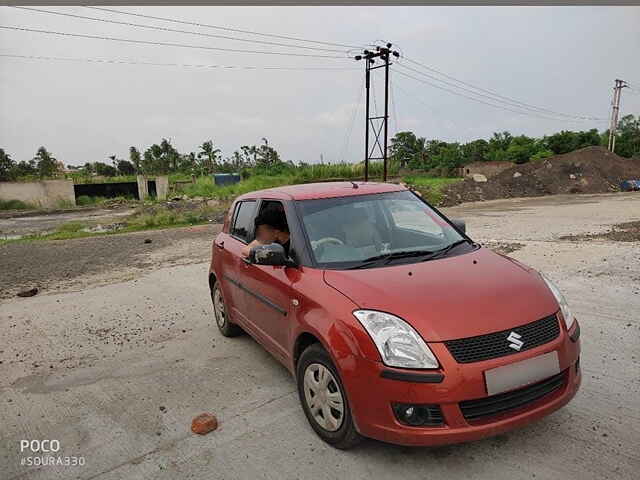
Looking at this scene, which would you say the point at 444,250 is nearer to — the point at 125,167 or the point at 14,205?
the point at 14,205

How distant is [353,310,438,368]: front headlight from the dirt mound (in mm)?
24032

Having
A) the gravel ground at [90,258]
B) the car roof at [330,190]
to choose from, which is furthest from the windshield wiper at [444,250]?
the gravel ground at [90,258]

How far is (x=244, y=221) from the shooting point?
457cm

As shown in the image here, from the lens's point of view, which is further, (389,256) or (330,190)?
(330,190)

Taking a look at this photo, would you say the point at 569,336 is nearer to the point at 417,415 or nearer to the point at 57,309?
the point at 417,415

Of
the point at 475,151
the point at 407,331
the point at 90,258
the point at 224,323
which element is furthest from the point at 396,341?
the point at 475,151

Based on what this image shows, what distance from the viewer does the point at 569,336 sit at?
8.70 feet

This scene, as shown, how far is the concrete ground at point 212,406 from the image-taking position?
2.62 m

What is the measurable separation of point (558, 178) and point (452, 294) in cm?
3270

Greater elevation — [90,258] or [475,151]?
[475,151]

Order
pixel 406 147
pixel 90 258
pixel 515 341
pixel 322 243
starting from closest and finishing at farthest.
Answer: pixel 515 341 → pixel 322 243 → pixel 90 258 → pixel 406 147

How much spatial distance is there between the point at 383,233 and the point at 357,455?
1.69m

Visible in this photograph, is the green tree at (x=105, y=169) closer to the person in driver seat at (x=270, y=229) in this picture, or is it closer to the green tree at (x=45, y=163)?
the green tree at (x=45, y=163)

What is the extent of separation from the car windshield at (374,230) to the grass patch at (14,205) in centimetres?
3628
